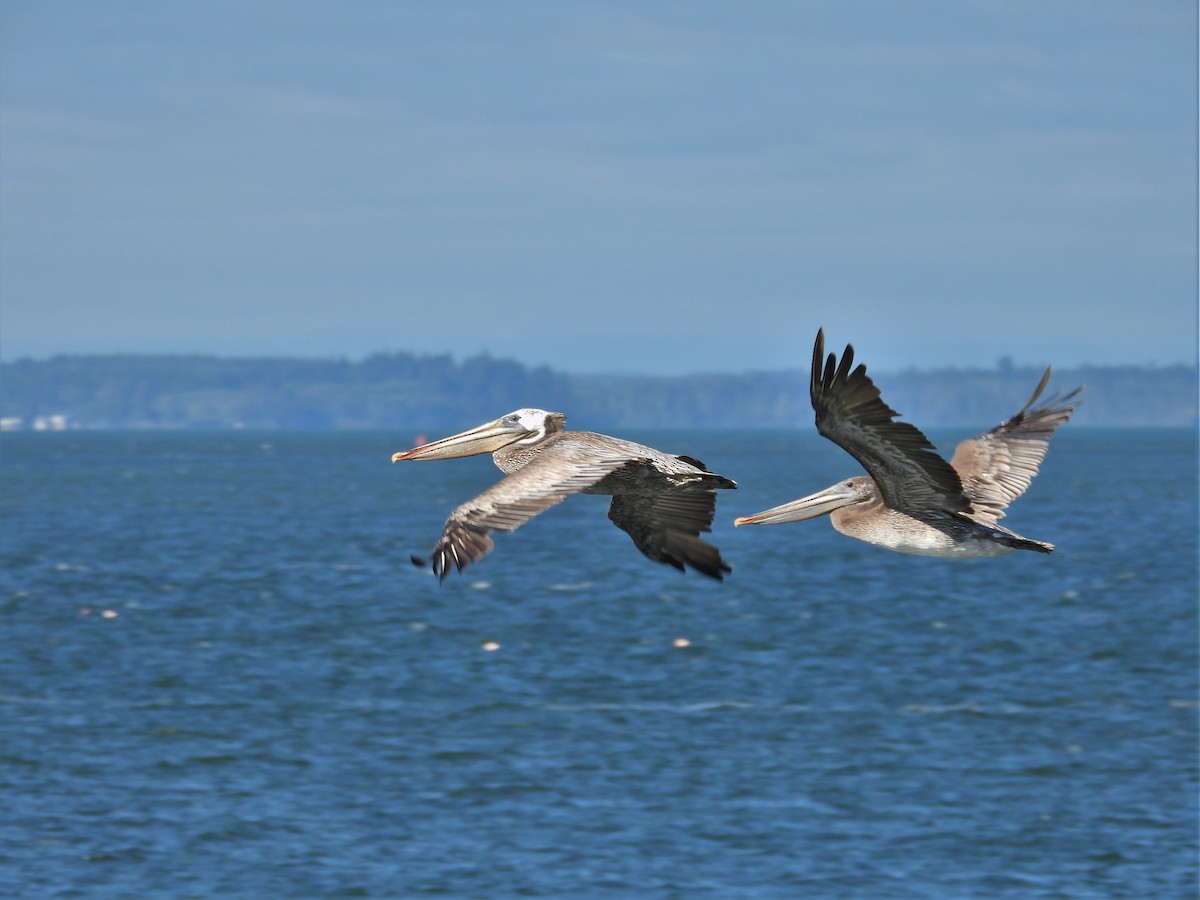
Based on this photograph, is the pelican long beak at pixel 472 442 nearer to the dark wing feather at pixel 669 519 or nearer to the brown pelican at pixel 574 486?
the brown pelican at pixel 574 486

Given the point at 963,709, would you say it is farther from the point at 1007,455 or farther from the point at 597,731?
the point at 1007,455

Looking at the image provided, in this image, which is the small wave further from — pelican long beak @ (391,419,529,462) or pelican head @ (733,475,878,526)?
pelican long beak @ (391,419,529,462)

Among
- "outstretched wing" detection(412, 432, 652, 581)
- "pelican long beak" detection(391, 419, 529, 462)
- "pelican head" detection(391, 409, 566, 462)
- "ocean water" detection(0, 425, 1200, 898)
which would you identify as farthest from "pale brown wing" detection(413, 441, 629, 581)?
"ocean water" detection(0, 425, 1200, 898)

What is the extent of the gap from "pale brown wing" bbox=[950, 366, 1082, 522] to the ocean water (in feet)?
54.7

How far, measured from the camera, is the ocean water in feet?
98.3

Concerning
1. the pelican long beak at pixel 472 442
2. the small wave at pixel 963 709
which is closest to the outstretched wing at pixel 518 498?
the pelican long beak at pixel 472 442

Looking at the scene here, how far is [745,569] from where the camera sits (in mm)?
78750

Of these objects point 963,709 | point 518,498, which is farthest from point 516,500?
point 963,709

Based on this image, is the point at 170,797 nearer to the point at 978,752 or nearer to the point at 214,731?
the point at 214,731

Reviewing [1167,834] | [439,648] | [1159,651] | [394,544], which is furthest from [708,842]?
[394,544]

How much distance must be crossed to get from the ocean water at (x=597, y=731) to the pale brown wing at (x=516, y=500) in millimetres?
20270

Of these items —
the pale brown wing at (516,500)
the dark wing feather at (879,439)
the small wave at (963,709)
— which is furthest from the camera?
the small wave at (963,709)

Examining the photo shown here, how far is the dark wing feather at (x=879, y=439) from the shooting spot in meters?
9.55

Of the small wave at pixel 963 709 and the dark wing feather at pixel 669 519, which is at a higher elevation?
the dark wing feather at pixel 669 519
